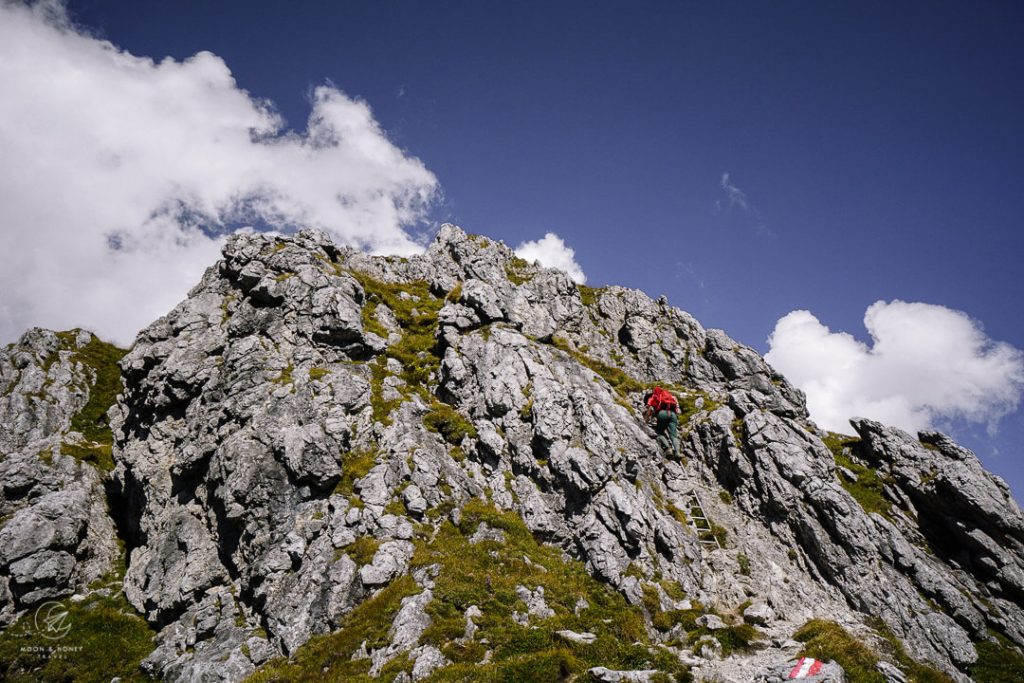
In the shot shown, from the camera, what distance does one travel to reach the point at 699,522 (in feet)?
104

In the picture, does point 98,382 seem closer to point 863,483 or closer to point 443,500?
point 443,500

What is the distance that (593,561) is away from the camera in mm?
26188

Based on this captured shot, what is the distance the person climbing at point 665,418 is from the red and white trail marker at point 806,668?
68.5 feet

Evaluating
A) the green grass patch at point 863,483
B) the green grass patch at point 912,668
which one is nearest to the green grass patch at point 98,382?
the green grass patch at point 912,668

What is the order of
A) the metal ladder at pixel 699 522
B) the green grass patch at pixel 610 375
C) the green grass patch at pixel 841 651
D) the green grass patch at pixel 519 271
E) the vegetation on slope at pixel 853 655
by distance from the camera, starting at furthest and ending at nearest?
1. the green grass patch at pixel 519 271
2. the green grass patch at pixel 610 375
3. the metal ladder at pixel 699 522
4. the vegetation on slope at pixel 853 655
5. the green grass patch at pixel 841 651

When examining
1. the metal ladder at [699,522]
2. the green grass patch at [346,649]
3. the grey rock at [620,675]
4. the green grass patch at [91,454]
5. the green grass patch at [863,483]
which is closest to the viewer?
the grey rock at [620,675]

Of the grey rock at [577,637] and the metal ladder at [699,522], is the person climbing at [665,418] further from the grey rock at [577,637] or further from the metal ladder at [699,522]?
the grey rock at [577,637]

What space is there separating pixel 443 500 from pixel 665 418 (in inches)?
771

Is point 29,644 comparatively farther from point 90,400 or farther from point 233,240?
point 90,400

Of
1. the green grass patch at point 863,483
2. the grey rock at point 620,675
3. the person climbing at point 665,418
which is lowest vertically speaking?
the grey rock at point 620,675

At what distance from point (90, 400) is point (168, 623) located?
57.4 m

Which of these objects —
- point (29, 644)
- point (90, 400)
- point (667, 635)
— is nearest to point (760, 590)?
point (667, 635)

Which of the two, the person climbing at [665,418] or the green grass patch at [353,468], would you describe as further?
the person climbing at [665,418]

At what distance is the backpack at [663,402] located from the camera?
38.4 m
